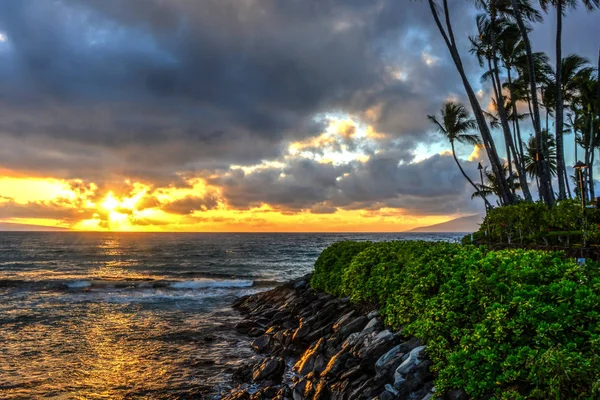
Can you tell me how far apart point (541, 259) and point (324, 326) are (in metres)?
6.63

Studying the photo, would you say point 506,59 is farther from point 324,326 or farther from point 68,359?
point 68,359

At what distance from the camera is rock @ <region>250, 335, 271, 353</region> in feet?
42.9

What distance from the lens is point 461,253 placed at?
7.71 m

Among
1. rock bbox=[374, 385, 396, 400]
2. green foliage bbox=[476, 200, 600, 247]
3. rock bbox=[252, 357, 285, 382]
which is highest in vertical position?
green foliage bbox=[476, 200, 600, 247]

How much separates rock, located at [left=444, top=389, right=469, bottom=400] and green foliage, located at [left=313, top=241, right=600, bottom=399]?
60 mm

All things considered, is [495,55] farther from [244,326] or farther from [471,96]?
[244,326]

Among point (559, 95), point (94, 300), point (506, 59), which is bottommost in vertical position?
point (94, 300)

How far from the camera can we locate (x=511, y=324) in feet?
15.8

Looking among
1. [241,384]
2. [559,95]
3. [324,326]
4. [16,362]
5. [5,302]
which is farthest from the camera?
[5,302]

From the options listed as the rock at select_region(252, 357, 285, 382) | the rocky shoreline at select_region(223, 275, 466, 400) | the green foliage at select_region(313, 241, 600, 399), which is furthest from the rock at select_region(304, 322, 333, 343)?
the green foliage at select_region(313, 241, 600, 399)

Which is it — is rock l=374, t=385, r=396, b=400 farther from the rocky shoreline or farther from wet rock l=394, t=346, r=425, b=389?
wet rock l=394, t=346, r=425, b=389

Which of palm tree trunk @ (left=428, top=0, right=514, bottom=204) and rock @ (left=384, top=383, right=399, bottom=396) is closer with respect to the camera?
rock @ (left=384, top=383, right=399, bottom=396)

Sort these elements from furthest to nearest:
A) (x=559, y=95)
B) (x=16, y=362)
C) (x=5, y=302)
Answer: (x=5, y=302) < (x=559, y=95) < (x=16, y=362)

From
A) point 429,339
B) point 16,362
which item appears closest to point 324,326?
point 429,339
